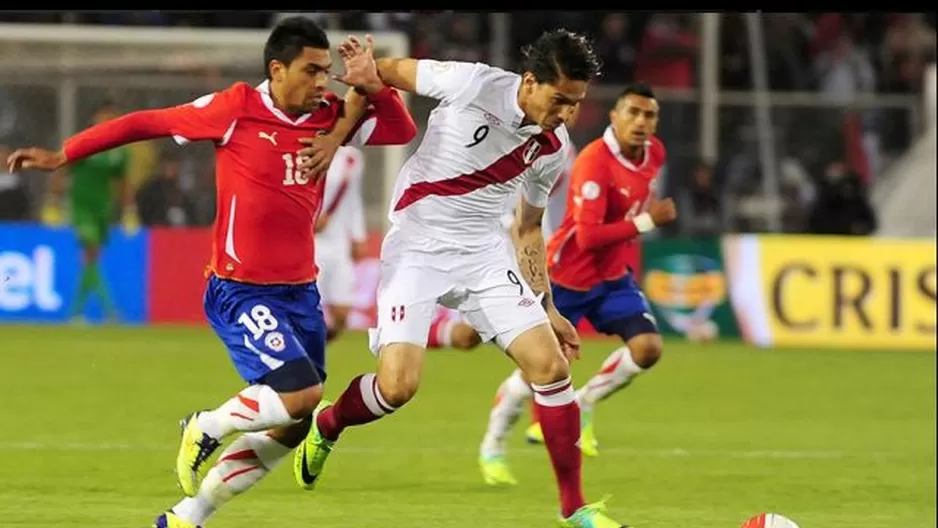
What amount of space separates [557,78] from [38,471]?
405cm

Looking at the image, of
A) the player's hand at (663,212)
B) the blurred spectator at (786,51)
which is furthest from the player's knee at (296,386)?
the blurred spectator at (786,51)

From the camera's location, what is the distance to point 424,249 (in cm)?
858

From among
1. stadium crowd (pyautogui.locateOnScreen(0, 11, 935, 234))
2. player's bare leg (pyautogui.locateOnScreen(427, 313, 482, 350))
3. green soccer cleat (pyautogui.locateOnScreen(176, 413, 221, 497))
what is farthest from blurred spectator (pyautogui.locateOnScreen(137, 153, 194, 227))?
green soccer cleat (pyautogui.locateOnScreen(176, 413, 221, 497))

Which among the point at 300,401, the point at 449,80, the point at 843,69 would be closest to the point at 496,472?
the point at 449,80

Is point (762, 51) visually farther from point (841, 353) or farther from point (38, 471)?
point (38, 471)

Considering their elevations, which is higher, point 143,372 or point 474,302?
point 474,302

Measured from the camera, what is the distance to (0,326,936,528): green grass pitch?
30.5ft

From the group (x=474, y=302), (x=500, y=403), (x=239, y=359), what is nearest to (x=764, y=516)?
(x=474, y=302)

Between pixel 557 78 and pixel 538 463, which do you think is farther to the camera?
pixel 538 463

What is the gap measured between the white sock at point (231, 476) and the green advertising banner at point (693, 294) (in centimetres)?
1211

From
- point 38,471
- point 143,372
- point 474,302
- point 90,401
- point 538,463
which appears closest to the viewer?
point 474,302

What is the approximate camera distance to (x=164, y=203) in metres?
21.1

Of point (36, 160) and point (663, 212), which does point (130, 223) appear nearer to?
point (663, 212)

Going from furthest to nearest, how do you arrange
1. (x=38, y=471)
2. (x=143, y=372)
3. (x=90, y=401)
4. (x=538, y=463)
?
(x=143, y=372) → (x=90, y=401) → (x=538, y=463) → (x=38, y=471)
